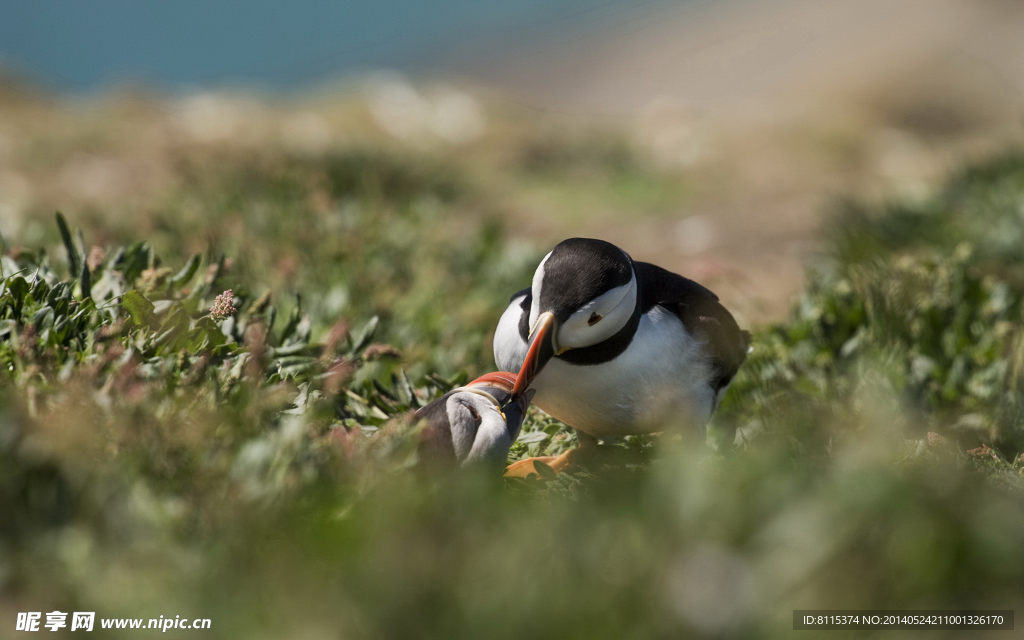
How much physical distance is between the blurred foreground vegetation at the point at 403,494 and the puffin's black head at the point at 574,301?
452 millimetres

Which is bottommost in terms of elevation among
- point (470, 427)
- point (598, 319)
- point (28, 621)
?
point (28, 621)

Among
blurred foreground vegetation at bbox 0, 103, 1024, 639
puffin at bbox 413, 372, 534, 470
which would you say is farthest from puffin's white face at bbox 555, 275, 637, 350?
blurred foreground vegetation at bbox 0, 103, 1024, 639

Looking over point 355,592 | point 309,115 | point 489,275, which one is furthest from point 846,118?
point 355,592

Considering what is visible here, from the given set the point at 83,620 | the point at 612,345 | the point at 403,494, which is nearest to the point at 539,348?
the point at 612,345

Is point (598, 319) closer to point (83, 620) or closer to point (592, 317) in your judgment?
Answer: point (592, 317)

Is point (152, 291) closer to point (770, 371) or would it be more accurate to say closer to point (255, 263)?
point (255, 263)

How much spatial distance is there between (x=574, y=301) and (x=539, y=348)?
178 millimetres

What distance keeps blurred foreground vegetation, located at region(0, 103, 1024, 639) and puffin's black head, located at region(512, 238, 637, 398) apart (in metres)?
0.45

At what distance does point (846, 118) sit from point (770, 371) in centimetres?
1345

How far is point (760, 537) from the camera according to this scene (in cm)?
162

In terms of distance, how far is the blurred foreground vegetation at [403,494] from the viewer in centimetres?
155

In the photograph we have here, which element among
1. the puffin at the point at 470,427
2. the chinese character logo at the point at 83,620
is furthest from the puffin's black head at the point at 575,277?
the chinese character logo at the point at 83,620

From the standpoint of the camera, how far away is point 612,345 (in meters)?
2.75

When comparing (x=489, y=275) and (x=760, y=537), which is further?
(x=489, y=275)
